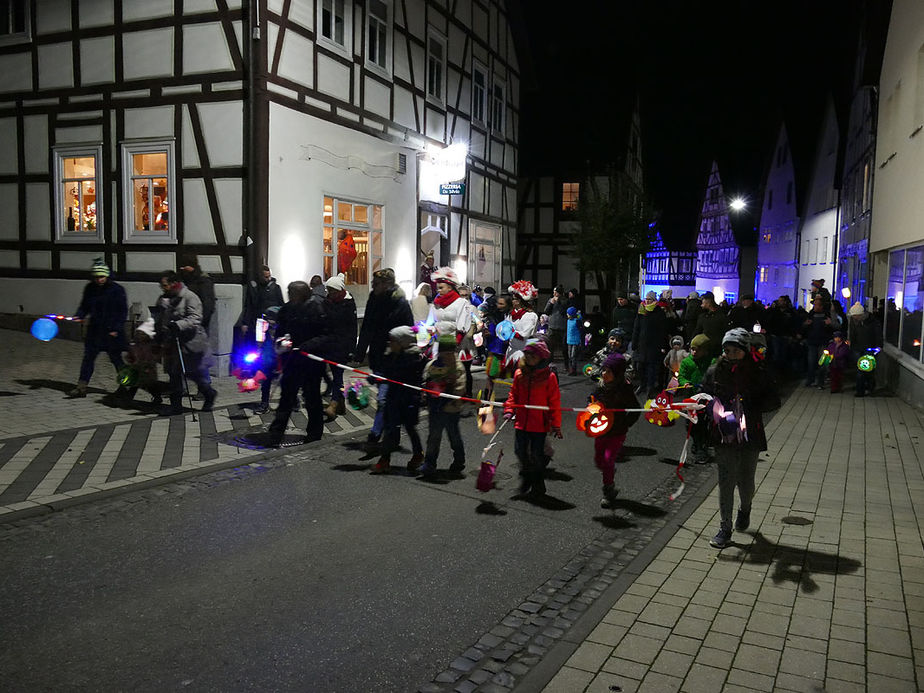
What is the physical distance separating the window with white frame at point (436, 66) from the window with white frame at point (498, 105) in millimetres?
4196

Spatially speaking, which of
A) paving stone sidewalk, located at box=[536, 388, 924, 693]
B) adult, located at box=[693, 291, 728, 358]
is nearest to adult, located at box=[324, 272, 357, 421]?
paving stone sidewalk, located at box=[536, 388, 924, 693]

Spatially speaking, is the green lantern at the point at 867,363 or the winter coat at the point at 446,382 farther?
the green lantern at the point at 867,363

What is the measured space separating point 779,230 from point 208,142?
37.4 m

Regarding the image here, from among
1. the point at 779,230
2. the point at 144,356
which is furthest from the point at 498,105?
the point at 779,230

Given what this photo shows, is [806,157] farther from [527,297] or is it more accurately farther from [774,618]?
[774,618]

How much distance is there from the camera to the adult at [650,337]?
1296cm

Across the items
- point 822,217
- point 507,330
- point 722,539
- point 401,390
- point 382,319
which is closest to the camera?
point 722,539

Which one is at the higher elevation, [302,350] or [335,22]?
[335,22]

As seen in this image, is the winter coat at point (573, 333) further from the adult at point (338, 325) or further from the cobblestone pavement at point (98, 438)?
the adult at point (338, 325)

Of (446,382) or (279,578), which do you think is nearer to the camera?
(279,578)

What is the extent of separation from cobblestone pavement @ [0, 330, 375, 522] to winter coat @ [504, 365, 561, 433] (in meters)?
3.08

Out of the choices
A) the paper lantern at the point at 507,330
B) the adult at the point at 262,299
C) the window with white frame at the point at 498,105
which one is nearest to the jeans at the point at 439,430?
the paper lantern at the point at 507,330

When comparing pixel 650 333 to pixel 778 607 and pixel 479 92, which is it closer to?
pixel 778 607

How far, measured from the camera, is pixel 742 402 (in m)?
5.98
